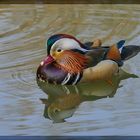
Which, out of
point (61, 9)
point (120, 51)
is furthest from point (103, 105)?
point (61, 9)

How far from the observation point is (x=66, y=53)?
9.44ft

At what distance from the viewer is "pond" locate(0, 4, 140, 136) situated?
240 centimetres

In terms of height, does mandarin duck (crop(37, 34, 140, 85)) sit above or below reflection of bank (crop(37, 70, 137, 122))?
above

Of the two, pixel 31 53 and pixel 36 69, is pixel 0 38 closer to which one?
pixel 31 53

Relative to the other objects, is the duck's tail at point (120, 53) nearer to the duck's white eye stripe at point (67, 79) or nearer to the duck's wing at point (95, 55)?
the duck's wing at point (95, 55)

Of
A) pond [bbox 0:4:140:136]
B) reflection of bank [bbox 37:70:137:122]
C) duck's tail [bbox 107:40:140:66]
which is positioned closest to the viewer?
pond [bbox 0:4:140:136]

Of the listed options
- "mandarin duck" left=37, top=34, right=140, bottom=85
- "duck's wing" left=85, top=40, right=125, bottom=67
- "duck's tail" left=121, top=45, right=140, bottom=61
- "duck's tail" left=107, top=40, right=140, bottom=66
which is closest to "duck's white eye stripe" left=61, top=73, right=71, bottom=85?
"mandarin duck" left=37, top=34, right=140, bottom=85

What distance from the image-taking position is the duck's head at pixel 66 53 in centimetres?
285

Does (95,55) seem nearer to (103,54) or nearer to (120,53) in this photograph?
(103,54)

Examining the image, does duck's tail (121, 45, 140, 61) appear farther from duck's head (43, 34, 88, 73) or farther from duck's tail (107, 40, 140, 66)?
duck's head (43, 34, 88, 73)

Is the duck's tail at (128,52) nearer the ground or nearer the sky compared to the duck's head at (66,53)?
nearer the ground

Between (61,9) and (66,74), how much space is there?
7.54 ft

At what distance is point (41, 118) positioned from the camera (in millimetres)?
2527

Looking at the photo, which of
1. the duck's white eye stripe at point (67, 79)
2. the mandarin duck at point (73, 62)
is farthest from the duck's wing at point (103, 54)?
the duck's white eye stripe at point (67, 79)
